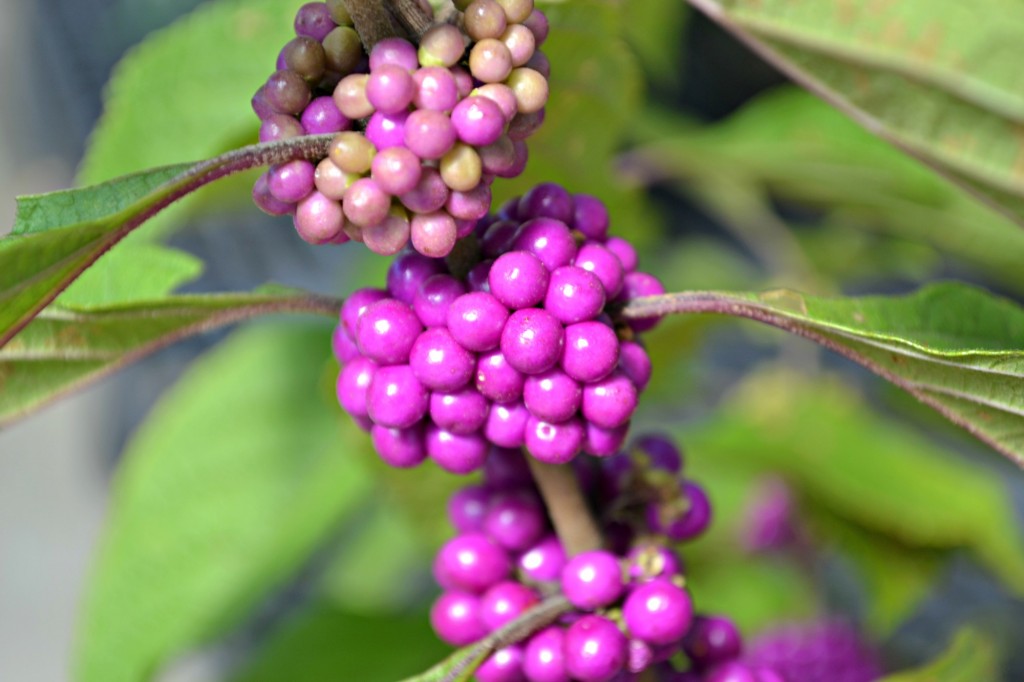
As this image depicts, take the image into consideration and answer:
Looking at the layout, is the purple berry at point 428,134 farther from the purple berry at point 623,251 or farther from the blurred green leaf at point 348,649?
the blurred green leaf at point 348,649

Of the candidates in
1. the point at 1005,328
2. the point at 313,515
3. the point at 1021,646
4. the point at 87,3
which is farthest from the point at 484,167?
the point at 87,3

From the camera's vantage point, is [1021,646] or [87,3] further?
[87,3]

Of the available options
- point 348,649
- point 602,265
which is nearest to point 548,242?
point 602,265

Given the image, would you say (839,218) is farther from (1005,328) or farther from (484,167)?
(484,167)

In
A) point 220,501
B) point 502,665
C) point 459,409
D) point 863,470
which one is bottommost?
point 863,470

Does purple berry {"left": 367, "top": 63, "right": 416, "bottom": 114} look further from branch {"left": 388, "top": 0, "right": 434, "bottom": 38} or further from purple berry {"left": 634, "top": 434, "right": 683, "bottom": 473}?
purple berry {"left": 634, "top": 434, "right": 683, "bottom": 473}

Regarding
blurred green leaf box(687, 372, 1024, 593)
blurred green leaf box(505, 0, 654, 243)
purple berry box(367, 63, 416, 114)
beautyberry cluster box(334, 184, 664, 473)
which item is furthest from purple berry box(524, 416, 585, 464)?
blurred green leaf box(687, 372, 1024, 593)

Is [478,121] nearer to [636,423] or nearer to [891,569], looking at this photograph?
[891,569]
